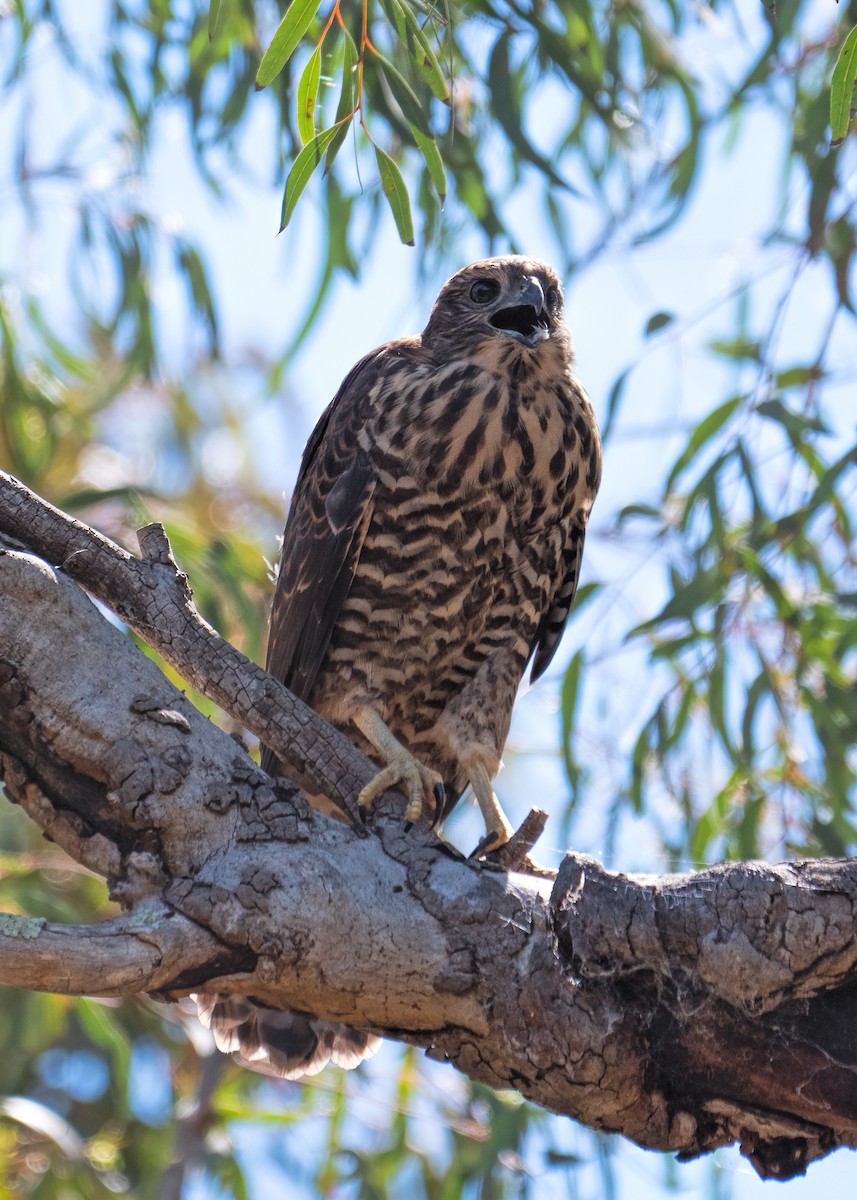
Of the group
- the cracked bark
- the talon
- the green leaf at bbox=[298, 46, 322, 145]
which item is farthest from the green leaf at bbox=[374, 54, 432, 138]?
the talon

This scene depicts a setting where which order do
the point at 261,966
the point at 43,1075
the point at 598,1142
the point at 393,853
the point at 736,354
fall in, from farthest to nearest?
the point at 43,1075, the point at 736,354, the point at 598,1142, the point at 393,853, the point at 261,966

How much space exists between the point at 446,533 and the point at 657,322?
79 centimetres

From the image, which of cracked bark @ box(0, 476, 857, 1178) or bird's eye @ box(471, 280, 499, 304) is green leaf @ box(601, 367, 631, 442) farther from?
cracked bark @ box(0, 476, 857, 1178)

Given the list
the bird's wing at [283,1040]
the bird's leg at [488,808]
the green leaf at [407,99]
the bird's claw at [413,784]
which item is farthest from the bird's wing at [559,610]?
the green leaf at [407,99]

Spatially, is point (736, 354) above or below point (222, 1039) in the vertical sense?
above

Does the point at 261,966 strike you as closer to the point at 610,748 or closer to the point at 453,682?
the point at 453,682

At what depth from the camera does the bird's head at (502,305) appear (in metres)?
3.30

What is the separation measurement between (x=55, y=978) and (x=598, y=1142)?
6.94ft

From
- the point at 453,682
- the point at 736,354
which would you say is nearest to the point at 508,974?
the point at 453,682

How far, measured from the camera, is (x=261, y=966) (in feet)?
6.50

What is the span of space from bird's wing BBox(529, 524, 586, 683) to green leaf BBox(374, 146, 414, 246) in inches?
52.5

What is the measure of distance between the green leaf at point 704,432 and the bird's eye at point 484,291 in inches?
28.1

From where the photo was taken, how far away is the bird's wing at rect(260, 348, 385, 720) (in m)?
3.11

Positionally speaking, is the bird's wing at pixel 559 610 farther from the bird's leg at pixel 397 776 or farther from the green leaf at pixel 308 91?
the green leaf at pixel 308 91
